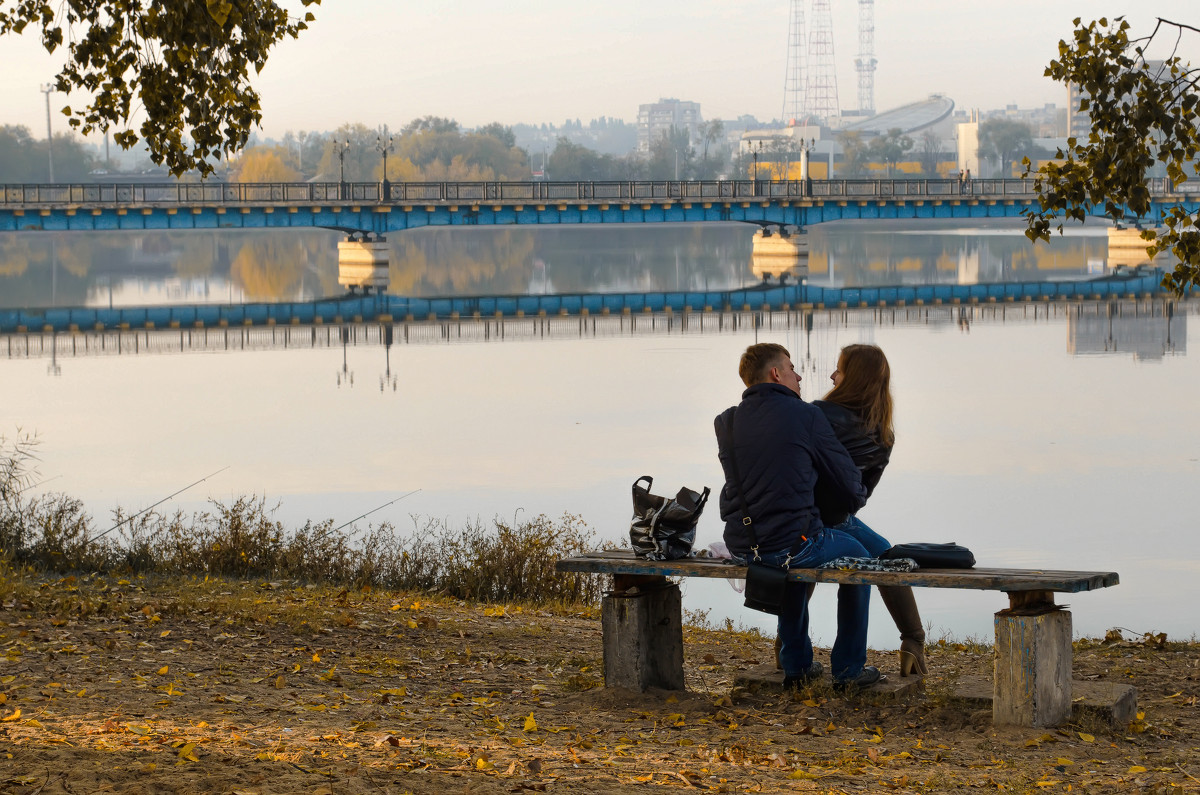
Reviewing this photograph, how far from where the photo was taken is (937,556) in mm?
6426

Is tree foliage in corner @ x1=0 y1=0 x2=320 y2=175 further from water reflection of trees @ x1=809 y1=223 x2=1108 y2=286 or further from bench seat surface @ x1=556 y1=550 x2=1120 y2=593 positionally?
water reflection of trees @ x1=809 y1=223 x2=1108 y2=286

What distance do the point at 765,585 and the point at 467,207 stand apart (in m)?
62.3

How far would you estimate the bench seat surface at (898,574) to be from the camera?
20.0ft

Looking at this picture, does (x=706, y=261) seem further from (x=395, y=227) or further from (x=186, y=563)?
(x=186, y=563)

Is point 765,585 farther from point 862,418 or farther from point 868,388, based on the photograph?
point 868,388

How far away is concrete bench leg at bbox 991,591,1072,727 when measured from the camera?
6.22 meters

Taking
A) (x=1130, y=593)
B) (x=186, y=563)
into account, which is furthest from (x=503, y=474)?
(x=1130, y=593)

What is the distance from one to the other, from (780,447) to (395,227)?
63.6m

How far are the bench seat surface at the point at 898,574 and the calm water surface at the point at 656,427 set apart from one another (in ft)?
13.2

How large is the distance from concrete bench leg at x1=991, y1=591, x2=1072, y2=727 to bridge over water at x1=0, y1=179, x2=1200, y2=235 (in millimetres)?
53372

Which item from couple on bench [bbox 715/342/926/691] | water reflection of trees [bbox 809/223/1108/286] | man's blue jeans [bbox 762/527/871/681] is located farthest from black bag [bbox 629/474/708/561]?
water reflection of trees [bbox 809/223/1108/286]

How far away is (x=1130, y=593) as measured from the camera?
40.8ft

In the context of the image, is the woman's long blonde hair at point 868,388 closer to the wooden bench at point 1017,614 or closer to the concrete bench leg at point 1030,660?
the wooden bench at point 1017,614

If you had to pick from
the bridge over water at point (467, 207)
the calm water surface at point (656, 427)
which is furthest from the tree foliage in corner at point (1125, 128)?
the bridge over water at point (467, 207)
